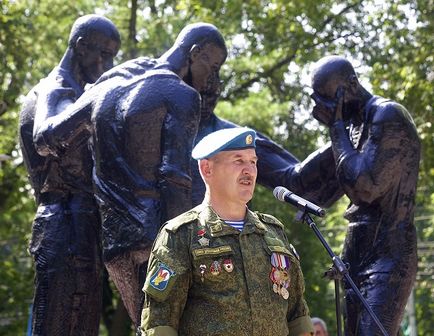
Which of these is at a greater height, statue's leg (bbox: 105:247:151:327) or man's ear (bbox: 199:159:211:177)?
man's ear (bbox: 199:159:211:177)

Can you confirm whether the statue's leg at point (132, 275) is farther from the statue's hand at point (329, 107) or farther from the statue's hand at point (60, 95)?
the statue's hand at point (329, 107)

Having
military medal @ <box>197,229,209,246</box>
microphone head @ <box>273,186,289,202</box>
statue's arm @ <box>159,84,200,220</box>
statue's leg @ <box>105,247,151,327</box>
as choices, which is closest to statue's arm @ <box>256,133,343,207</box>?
statue's arm @ <box>159,84,200,220</box>

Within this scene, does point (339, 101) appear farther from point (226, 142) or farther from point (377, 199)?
point (226, 142)

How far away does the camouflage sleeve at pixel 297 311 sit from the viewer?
14.2 ft

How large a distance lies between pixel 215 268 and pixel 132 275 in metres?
1.90

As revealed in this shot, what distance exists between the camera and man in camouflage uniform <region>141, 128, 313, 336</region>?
4.11 m

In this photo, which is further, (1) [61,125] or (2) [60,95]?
(2) [60,95]

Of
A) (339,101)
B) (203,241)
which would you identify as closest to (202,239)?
(203,241)

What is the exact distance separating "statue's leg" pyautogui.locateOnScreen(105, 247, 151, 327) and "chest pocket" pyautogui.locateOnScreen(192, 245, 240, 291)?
68.0 inches

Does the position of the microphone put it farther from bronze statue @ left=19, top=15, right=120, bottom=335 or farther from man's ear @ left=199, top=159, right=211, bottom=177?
bronze statue @ left=19, top=15, right=120, bottom=335

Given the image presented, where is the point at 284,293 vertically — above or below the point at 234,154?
below

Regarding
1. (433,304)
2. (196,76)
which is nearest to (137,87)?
(196,76)

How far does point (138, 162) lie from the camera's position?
5996mm

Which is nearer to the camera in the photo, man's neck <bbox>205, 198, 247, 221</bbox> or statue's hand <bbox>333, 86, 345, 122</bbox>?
man's neck <bbox>205, 198, 247, 221</bbox>
